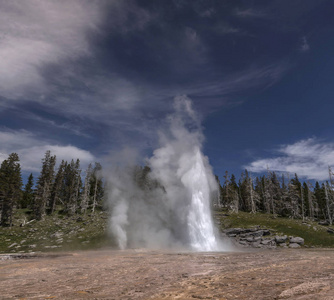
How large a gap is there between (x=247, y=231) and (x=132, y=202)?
23.6 meters

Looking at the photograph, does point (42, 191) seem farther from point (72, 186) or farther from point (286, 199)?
point (286, 199)

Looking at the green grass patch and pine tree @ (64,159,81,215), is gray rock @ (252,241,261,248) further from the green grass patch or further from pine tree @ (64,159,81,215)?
pine tree @ (64,159,81,215)

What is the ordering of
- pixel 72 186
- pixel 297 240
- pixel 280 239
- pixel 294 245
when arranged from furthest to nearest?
pixel 72 186 < pixel 280 239 < pixel 297 240 < pixel 294 245

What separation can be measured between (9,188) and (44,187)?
8717 mm

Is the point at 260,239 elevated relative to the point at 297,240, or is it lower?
lower

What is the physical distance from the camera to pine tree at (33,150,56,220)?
5950cm

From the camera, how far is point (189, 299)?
6559 mm

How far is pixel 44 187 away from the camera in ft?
208

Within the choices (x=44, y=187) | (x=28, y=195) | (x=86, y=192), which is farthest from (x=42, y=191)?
(x=28, y=195)

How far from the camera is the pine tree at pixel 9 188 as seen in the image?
176ft

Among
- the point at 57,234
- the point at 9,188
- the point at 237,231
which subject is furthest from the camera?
the point at 9,188

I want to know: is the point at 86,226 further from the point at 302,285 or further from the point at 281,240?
the point at 302,285

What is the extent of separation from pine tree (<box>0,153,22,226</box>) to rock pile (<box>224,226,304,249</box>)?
4867 cm

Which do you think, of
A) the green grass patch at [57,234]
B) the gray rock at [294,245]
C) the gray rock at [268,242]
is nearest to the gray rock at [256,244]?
the gray rock at [268,242]
